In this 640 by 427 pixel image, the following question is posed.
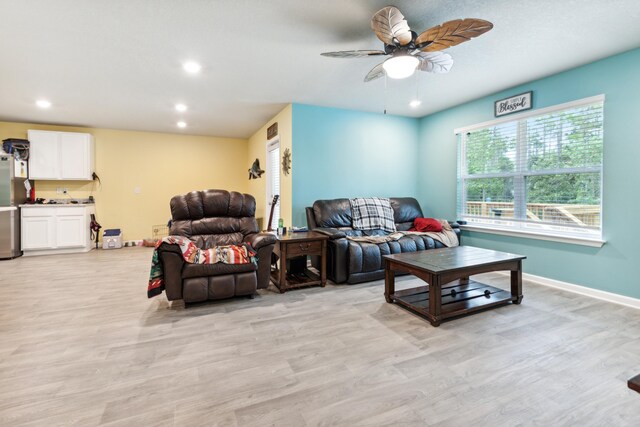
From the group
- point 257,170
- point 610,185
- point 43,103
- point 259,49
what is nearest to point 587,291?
point 610,185

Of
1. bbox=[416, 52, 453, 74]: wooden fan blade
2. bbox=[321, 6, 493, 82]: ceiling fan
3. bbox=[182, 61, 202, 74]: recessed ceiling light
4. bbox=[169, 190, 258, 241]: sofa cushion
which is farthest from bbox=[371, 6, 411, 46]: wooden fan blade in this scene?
bbox=[169, 190, 258, 241]: sofa cushion

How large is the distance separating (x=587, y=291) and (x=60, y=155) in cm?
821

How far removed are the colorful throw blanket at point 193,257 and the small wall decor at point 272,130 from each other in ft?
8.96

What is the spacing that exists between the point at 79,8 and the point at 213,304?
2.61 metres

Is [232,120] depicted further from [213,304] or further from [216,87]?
[213,304]

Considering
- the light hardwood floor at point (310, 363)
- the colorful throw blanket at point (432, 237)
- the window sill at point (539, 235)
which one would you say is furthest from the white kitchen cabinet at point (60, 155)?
the window sill at point (539, 235)

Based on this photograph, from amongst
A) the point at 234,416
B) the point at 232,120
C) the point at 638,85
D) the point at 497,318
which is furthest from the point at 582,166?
the point at 232,120

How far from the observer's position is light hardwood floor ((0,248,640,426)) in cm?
152

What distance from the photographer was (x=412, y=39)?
2.35 m

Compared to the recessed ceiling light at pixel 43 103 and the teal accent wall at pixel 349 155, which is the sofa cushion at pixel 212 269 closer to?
the teal accent wall at pixel 349 155

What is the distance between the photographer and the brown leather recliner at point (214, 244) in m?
2.81

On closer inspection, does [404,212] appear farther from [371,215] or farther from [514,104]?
[514,104]

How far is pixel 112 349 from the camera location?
2.14m

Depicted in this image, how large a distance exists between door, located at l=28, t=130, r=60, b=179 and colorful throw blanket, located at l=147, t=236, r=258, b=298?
15.0 feet
